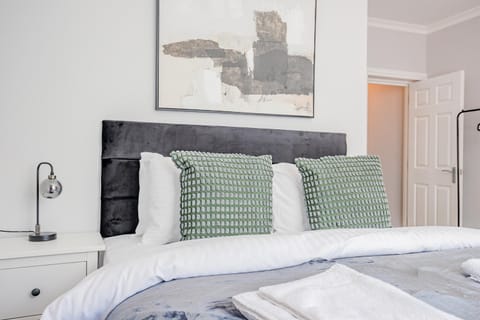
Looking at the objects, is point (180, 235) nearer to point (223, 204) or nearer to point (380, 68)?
point (223, 204)

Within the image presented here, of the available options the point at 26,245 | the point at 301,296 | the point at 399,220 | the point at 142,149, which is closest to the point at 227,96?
the point at 142,149

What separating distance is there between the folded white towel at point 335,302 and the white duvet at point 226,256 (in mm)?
321

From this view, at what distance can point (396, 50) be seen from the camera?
419cm

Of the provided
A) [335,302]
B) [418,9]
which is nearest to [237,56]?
[335,302]

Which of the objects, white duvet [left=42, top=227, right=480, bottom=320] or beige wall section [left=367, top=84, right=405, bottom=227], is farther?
beige wall section [left=367, top=84, right=405, bottom=227]

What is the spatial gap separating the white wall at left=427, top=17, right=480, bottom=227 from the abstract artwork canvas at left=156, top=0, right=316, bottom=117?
2.09 meters

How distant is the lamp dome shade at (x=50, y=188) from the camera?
73.2 inches

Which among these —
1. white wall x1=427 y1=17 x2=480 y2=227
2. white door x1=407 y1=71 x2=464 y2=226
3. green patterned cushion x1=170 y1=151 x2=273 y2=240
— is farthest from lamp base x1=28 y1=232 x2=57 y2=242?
white wall x1=427 y1=17 x2=480 y2=227

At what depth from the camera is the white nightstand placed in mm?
1604

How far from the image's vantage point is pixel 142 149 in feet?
7.04

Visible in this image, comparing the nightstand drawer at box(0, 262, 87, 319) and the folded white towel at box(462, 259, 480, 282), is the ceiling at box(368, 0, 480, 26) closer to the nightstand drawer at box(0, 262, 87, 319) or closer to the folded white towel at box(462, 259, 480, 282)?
the folded white towel at box(462, 259, 480, 282)

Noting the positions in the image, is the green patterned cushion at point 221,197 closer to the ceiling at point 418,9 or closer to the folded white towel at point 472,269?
the folded white towel at point 472,269

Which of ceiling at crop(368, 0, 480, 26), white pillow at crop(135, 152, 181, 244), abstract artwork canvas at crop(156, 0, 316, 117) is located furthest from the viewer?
ceiling at crop(368, 0, 480, 26)

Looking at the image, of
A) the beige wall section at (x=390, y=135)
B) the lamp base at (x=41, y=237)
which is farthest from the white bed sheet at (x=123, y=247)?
the beige wall section at (x=390, y=135)
